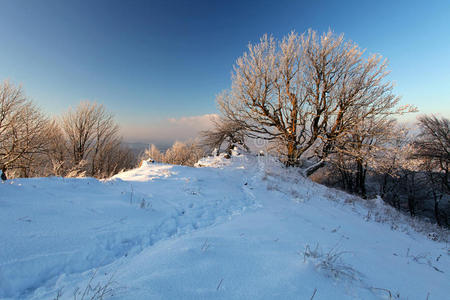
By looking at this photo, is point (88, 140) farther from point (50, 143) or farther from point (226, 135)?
point (226, 135)

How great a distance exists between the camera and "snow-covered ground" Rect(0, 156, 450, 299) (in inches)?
53.7

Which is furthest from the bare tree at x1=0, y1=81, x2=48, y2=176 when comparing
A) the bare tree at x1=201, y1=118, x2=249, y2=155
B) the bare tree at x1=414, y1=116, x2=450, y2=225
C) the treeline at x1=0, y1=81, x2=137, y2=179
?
the bare tree at x1=414, y1=116, x2=450, y2=225

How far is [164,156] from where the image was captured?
74.3 ft

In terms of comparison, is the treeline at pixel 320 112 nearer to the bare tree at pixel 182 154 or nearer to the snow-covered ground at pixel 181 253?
the snow-covered ground at pixel 181 253

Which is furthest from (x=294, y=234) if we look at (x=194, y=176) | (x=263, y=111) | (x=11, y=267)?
(x=263, y=111)

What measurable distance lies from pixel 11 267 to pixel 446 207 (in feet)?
102

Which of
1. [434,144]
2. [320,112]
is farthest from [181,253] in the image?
[434,144]

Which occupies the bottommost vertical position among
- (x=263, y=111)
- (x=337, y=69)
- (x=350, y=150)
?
(x=350, y=150)

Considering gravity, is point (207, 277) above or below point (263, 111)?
below

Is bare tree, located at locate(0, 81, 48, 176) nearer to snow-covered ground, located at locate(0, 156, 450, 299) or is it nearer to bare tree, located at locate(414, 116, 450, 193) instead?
snow-covered ground, located at locate(0, 156, 450, 299)

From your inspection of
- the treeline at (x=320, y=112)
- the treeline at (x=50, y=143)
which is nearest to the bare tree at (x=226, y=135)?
the treeline at (x=320, y=112)

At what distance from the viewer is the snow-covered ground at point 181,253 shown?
53.7 inches

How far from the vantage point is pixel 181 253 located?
1800 millimetres

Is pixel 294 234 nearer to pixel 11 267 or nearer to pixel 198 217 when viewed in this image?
pixel 198 217
